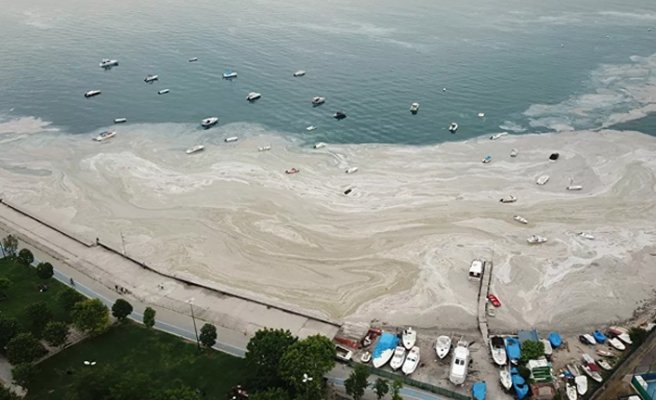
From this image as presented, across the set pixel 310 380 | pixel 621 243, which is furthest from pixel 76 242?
pixel 621 243

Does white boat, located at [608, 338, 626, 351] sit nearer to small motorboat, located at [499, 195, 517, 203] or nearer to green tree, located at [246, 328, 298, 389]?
small motorboat, located at [499, 195, 517, 203]

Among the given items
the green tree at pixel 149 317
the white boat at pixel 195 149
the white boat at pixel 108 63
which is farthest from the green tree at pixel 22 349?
the white boat at pixel 108 63

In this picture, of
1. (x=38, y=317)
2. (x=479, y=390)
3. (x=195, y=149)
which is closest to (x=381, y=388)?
(x=479, y=390)

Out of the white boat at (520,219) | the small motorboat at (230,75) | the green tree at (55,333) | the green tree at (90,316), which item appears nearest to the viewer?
the green tree at (55,333)

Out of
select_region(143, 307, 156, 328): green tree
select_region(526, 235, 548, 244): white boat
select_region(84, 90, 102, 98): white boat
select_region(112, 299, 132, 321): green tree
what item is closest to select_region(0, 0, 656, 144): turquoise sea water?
select_region(84, 90, 102, 98): white boat

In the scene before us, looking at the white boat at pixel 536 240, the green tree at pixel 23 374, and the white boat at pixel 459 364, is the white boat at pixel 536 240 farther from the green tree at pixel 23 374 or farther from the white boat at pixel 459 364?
the green tree at pixel 23 374

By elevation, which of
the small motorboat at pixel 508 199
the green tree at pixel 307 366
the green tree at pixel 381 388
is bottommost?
the small motorboat at pixel 508 199

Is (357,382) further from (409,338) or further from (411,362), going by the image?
(409,338)
